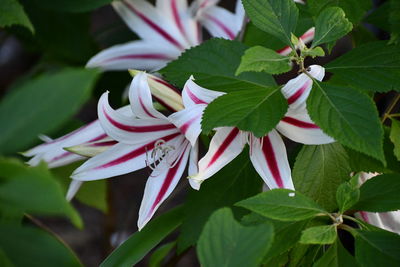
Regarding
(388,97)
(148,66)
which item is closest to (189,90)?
(148,66)

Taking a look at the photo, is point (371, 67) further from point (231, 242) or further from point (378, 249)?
point (231, 242)

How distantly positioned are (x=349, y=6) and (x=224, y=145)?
0.19 m

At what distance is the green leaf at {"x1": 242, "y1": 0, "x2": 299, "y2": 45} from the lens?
566 millimetres

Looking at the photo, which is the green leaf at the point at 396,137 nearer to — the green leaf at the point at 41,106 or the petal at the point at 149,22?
the petal at the point at 149,22

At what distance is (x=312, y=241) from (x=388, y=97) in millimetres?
448

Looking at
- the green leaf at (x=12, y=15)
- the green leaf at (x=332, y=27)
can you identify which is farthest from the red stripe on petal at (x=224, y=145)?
the green leaf at (x=12, y=15)

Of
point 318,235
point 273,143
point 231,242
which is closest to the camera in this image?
point 231,242

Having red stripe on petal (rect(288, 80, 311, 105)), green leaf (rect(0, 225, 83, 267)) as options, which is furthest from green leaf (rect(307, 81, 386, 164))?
green leaf (rect(0, 225, 83, 267))

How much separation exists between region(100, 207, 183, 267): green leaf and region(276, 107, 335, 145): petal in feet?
0.57

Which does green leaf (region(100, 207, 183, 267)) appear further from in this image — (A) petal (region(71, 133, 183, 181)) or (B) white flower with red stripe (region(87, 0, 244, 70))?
(B) white flower with red stripe (region(87, 0, 244, 70))

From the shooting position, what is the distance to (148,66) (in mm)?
867

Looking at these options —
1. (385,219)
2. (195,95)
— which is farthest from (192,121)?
(385,219)

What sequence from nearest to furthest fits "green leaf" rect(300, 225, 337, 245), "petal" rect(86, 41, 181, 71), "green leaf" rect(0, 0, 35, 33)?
"green leaf" rect(300, 225, 337, 245), "green leaf" rect(0, 0, 35, 33), "petal" rect(86, 41, 181, 71)

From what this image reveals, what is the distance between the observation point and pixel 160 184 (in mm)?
648
